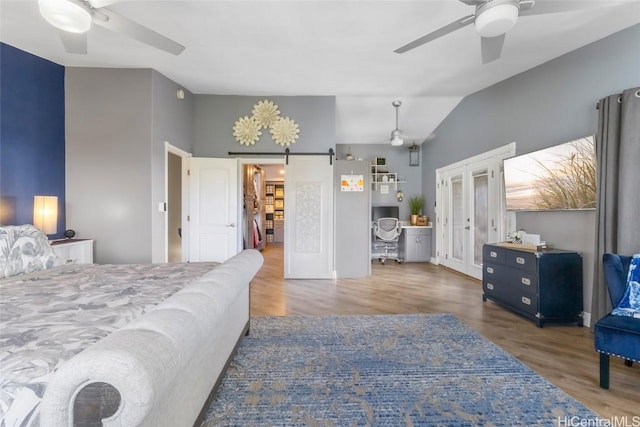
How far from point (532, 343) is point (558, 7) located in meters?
2.61

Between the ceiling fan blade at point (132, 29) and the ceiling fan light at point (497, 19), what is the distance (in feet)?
7.49

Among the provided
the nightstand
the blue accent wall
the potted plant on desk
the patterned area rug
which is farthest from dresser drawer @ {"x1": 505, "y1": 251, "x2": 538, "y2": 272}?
the blue accent wall

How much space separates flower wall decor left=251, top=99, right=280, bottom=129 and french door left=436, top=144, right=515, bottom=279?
11.2 feet

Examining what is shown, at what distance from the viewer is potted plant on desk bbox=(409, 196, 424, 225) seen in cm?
675

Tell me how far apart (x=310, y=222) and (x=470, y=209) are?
9.14 feet

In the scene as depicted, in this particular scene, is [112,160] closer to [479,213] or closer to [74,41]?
[74,41]

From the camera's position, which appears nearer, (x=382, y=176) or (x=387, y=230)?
(x=387, y=230)

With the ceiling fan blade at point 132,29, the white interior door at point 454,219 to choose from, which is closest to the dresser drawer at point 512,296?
the white interior door at point 454,219

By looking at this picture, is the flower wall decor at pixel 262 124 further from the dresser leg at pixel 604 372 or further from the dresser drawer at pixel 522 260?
the dresser leg at pixel 604 372

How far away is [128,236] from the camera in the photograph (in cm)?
367

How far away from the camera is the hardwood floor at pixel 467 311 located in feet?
6.26

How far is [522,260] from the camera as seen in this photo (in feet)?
10.3

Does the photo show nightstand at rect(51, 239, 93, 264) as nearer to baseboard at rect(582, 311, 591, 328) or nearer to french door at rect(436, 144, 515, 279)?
baseboard at rect(582, 311, 591, 328)

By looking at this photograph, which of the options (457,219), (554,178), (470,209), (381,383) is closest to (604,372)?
(381,383)
